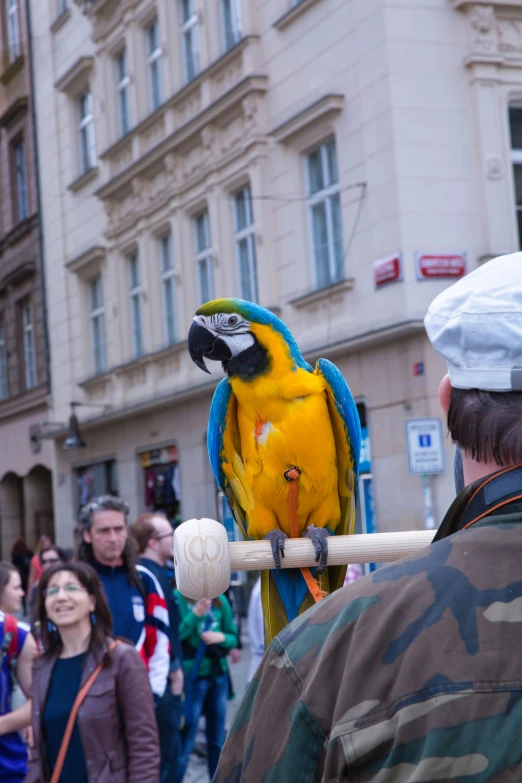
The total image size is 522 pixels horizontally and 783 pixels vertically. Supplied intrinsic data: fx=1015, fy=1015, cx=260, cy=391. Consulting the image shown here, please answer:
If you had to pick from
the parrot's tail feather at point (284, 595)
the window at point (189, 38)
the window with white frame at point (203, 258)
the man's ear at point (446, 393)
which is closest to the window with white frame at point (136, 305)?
the window with white frame at point (203, 258)

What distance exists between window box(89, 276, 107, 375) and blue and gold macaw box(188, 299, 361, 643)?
16102 millimetres

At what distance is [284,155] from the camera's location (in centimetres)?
1357

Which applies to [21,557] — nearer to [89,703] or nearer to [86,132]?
[86,132]

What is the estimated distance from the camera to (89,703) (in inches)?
153

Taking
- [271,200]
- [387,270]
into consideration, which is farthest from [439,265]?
[271,200]

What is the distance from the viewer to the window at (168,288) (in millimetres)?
16609

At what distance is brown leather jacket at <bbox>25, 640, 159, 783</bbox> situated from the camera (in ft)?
12.5

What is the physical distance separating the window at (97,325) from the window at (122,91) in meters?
2.95

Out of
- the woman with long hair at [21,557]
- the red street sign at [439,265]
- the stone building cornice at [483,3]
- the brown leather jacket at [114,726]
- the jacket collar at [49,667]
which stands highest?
the stone building cornice at [483,3]

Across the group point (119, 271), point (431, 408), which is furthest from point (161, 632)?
point (119, 271)

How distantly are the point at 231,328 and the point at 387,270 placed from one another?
8.93 metres

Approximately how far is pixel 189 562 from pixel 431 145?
10.8 meters

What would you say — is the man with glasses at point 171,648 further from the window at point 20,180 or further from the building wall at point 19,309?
the window at point 20,180

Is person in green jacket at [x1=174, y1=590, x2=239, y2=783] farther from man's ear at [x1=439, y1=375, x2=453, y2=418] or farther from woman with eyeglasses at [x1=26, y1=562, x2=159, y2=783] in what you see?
man's ear at [x1=439, y1=375, x2=453, y2=418]
